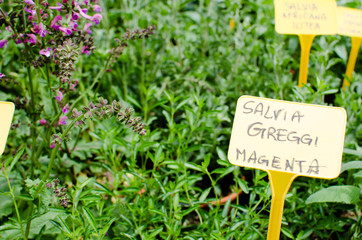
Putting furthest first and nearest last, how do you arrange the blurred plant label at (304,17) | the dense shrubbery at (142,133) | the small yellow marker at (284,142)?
the blurred plant label at (304,17)
the dense shrubbery at (142,133)
the small yellow marker at (284,142)

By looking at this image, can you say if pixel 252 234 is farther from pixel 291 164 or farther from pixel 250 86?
pixel 250 86

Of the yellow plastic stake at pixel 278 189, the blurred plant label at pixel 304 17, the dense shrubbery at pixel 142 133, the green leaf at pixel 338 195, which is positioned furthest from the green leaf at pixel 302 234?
the blurred plant label at pixel 304 17

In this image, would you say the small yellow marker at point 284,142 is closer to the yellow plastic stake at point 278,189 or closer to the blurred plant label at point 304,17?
the yellow plastic stake at point 278,189

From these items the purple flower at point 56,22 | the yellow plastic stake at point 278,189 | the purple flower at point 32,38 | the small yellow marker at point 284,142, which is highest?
the purple flower at point 56,22

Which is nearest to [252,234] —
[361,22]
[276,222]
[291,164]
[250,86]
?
[276,222]

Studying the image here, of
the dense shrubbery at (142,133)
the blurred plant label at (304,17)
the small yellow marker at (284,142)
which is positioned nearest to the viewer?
the small yellow marker at (284,142)

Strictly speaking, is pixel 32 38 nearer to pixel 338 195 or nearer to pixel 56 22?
pixel 56 22

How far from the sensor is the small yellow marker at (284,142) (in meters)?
0.93

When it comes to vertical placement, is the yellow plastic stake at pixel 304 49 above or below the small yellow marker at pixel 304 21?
below

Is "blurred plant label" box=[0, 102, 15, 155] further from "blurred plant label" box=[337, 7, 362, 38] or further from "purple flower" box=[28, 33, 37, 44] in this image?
"blurred plant label" box=[337, 7, 362, 38]

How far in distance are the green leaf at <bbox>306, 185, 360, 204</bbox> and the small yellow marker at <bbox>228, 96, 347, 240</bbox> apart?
22cm

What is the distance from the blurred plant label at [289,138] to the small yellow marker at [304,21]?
0.60m

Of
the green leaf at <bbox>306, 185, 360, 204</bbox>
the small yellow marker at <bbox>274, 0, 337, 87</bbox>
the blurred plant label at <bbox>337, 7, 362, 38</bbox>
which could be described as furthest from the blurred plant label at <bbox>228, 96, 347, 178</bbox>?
the blurred plant label at <bbox>337, 7, 362, 38</bbox>

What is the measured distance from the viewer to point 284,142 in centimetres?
94
